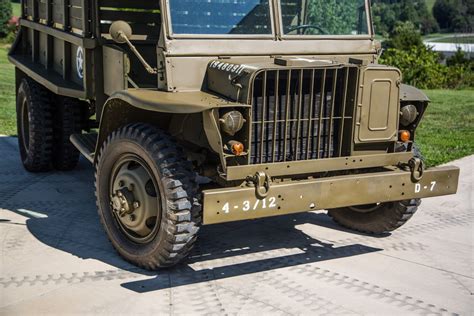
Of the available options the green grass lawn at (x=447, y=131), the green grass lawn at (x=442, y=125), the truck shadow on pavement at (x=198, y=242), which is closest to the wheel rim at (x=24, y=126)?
the truck shadow on pavement at (x=198, y=242)

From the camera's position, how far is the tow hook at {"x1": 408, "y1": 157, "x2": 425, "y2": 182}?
5430 mm

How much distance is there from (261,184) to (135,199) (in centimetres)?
104

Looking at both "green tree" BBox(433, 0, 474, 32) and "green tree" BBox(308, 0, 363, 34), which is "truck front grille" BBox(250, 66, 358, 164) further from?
"green tree" BBox(433, 0, 474, 32)

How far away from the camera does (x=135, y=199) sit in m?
5.32

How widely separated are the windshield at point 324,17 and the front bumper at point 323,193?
4.18 feet

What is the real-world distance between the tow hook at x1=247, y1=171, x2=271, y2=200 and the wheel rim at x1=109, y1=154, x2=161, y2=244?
0.73m

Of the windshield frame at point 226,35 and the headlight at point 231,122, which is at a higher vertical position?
the windshield frame at point 226,35

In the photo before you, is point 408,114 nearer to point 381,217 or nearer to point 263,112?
point 381,217

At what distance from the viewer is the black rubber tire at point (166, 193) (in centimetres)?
488

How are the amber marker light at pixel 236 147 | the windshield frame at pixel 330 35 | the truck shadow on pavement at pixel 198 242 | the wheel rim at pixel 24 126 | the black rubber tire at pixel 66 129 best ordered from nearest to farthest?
the amber marker light at pixel 236 147, the truck shadow on pavement at pixel 198 242, the windshield frame at pixel 330 35, the black rubber tire at pixel 66 129, the wheel rim at pixel 24 126

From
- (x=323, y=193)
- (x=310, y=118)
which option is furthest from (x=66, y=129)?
(x=323, y=193)

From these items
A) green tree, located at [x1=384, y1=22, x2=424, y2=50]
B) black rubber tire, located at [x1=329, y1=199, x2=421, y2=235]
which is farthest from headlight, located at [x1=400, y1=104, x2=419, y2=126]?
green tree, located at [x1=384, y1=22, x2=424, y2=50]

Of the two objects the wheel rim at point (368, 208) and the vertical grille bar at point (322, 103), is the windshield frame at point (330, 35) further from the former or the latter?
the wheel rim at point (368, 208)

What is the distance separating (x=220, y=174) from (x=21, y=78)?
4.36 metres
